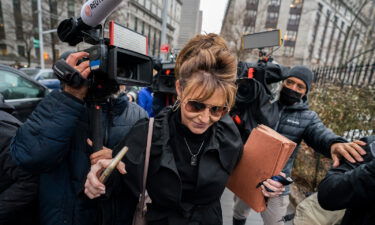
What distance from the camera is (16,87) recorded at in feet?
13.2

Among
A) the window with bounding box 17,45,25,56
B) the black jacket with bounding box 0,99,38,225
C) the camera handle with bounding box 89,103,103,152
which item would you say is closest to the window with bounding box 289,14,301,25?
the camera handle with bounding box 89,103,103,152

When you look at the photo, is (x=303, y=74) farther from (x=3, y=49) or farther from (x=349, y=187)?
(x=3, y=49)

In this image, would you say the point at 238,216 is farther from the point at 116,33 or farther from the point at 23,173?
the point at 116,33

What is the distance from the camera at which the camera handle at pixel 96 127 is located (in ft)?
3.55

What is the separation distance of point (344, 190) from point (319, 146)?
0.80 meters

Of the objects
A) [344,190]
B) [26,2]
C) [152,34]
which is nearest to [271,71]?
[344,190]

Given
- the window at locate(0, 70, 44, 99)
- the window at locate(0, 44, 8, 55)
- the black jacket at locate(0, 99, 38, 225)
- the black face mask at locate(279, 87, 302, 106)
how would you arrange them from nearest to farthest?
the black jacket at locate(0, 99, 38, 225) < the black face mask at locate(279, 87, 302, 106) < the window at locate(0, 70, 44, 99) < the window at locate(0, 44, 8, 55)

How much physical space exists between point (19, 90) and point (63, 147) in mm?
4027

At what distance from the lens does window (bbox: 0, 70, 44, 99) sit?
12.4ft

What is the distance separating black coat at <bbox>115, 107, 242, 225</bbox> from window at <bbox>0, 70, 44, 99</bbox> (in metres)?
3.87

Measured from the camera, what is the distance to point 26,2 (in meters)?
27.3

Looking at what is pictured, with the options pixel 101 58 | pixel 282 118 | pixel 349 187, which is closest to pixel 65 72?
pixel 101 58

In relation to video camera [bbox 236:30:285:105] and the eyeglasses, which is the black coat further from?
video camera [bbox 236:30:285:105]

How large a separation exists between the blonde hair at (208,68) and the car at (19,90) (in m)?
3.85
